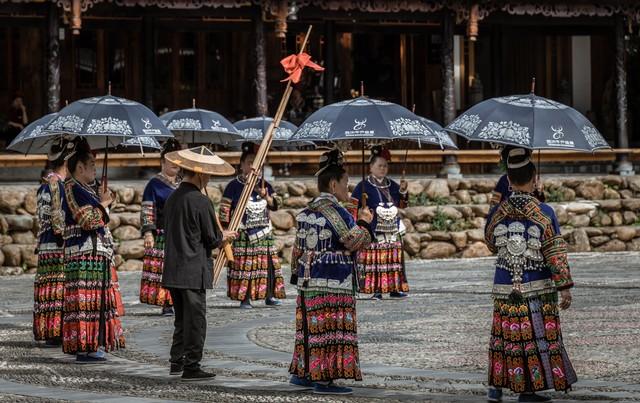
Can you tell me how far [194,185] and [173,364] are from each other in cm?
144

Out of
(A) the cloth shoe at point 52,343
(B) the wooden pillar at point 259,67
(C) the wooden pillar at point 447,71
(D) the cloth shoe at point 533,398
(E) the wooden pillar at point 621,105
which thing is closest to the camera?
(D) the cloth shoe at point 533,398

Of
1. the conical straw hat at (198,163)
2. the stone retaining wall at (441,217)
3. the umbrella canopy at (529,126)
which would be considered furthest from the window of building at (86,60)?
the umbrella canopy at (529,126)

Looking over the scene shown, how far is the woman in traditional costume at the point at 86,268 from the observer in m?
12.5

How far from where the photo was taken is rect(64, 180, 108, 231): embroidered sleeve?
40.7 feet

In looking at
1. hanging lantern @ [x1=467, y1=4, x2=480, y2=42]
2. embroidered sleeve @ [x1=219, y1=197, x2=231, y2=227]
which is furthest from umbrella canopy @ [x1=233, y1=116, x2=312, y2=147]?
hanging lantern @ [x1=467, y1=4, x2=480, y2=42]

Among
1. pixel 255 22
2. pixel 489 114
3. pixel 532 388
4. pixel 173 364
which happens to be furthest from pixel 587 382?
pixel 255 22

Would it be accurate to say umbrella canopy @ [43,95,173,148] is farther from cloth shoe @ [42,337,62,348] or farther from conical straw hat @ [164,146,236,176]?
cloth shoe @ [42,337,62,348]

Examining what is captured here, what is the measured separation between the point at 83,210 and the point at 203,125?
5.33 meters

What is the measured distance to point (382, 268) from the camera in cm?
1789

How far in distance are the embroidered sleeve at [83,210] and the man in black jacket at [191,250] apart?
1076 mm

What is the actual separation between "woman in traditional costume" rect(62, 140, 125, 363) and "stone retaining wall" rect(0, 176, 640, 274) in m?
10.0

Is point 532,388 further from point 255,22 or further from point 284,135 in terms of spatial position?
point 255,22

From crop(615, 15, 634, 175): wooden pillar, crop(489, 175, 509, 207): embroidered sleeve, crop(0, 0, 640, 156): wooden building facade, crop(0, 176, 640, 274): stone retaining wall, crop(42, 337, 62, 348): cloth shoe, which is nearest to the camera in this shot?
crop(42, 337, 62, 348): cloth shoe

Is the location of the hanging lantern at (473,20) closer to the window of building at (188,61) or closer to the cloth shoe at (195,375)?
the window of building at (188,61)
